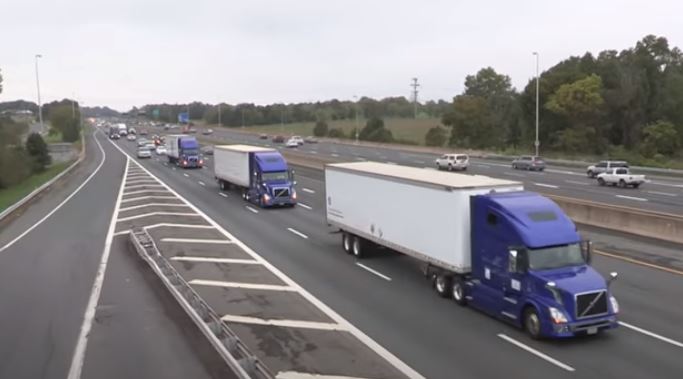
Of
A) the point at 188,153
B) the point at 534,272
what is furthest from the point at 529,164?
the point at 534,272

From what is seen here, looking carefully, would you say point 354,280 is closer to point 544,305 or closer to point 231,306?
point 231,306

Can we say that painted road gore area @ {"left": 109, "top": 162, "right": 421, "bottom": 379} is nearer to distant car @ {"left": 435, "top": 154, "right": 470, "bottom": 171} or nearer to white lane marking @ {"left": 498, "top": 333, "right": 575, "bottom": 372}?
white lane marking @ {"left": 498, "top": 333, "right": 575, "bottom": 372}

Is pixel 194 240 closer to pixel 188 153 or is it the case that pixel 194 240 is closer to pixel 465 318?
pixel 465 318

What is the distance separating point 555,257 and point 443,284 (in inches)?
153

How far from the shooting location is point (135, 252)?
27.0m

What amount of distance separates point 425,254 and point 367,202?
4647 mm

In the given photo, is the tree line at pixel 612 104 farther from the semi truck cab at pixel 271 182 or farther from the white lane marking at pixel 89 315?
the white lane marking at pixel 89 315

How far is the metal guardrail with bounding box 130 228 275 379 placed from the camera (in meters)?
11.9

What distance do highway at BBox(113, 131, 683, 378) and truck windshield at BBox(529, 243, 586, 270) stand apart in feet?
5.21

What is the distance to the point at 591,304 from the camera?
1458cm

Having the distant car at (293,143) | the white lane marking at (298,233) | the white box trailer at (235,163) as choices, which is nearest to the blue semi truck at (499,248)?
the white lane marking at (298,233)

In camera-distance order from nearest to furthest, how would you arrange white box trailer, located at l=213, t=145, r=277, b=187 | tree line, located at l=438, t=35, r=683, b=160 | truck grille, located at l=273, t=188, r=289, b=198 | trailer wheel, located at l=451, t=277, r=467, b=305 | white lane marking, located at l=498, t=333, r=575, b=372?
white lane marking, located at l=498, t=333, r=575, b=372, trailer wheel, located at l=451, t=277, r=467, b=305, truck grille, located at l=273, t=188, r=289, b=198, white box trailer, located at l=213, t=145, r=277, b=187, tree line, located at l=438, t=35, r=683, b=160

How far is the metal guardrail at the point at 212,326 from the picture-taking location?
39.0ft

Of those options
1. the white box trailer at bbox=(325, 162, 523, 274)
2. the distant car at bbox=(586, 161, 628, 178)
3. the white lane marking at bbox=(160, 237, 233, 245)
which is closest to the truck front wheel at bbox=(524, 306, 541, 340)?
the white box trailer at bbox=(325, 162, 523, 274)
